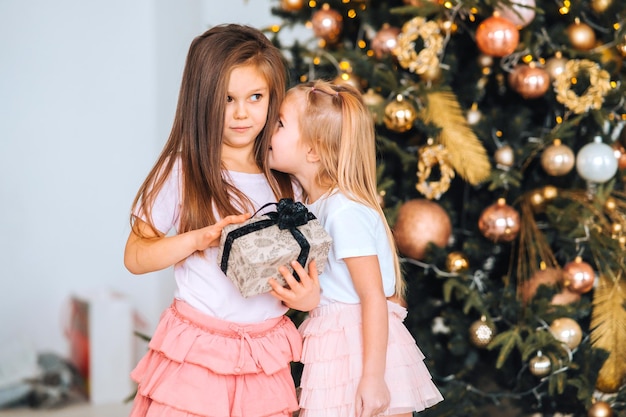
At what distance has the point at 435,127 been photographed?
5.93 ft

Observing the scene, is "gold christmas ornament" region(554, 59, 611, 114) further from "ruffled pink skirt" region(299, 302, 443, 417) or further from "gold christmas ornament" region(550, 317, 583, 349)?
"ruffled pink skirt" region(299, 302, 443, 417)

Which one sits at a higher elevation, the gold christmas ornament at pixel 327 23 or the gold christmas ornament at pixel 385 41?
the gold christmas ornament at pixel 327 23

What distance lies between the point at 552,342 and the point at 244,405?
0.88m

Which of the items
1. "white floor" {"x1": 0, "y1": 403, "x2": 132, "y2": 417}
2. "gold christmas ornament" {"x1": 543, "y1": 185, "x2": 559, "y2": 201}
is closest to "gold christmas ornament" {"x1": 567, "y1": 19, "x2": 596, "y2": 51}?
"gold christmas ornament" {"x1": 543, "y1": 185, "x2": 559, "y2": 201}

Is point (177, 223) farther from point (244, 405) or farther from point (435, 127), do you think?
point (435, 127)

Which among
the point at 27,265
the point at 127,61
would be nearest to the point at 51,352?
the point at 27,265

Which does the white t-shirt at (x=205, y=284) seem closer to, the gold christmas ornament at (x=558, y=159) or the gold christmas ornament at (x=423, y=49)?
the gold christmas ornament at (x=423, y=49)

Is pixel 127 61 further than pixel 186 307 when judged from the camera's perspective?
Yes

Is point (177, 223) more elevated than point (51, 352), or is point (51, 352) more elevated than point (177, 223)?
point (177, 223)

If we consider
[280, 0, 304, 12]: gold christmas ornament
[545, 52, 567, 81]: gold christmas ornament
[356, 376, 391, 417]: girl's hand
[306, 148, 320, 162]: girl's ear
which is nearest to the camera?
[356, 376, 391, 417]: girl's hand

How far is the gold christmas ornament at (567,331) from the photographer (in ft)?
5.85

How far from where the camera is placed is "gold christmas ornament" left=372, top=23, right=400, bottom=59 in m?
1.87

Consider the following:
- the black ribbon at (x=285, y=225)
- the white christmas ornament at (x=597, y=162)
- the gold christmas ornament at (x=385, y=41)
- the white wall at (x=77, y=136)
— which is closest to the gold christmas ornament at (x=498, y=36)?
the gold christmas ornament at (x=385, y=41)

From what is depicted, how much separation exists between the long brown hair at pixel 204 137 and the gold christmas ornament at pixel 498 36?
0.73m
